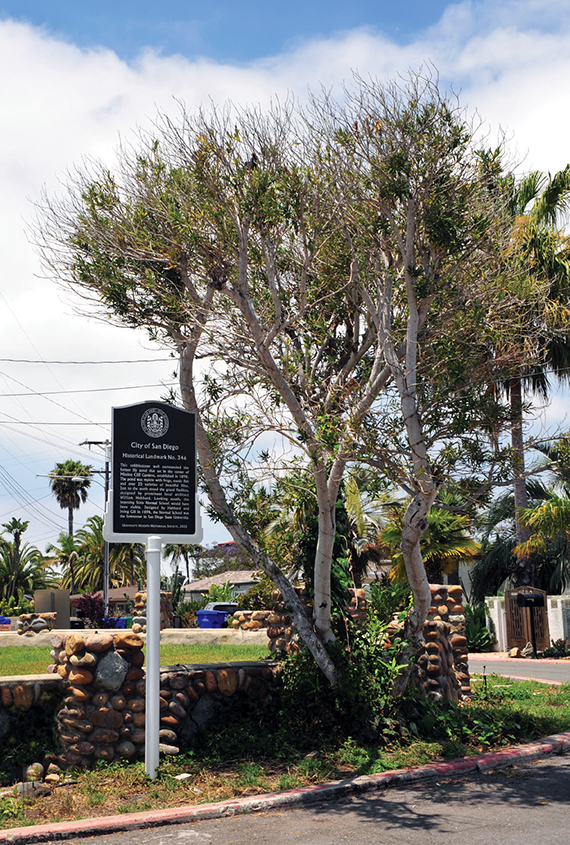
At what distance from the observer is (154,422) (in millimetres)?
9484

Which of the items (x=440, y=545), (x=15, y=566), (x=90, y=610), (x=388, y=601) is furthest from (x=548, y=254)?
(x=15, y=566)

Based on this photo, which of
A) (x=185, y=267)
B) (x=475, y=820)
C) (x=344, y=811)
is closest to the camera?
(x=475, y=820)

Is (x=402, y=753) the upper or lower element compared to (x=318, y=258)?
lower

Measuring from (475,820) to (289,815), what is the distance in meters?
1.73

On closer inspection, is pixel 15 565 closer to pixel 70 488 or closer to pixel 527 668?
pixel 70 488

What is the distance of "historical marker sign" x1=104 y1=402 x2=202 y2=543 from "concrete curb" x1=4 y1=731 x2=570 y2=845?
297cm

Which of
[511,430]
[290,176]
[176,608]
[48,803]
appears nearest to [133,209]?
[290,176]

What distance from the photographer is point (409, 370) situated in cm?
959

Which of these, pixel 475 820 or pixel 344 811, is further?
pixel 344 811

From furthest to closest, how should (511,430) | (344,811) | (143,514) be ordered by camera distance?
(511,430), (143,514), (344,811)

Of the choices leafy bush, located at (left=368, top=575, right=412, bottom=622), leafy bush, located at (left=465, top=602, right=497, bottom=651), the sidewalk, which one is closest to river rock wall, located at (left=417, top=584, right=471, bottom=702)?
leafy bush, located at (left=368, top=575, right=412, bottom=622)

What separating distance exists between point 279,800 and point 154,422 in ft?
14.4

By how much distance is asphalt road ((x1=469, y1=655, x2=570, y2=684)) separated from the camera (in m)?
18.8

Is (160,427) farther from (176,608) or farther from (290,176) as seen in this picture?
(176,608)
